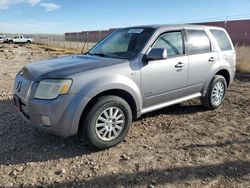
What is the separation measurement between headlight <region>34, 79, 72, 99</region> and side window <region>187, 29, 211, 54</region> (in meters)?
2.55

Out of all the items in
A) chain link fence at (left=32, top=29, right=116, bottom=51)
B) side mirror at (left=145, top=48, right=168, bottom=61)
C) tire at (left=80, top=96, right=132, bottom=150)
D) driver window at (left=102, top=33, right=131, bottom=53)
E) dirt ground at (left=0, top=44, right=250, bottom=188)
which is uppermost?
chain link fence at (left=32, top=29, right=116, bottom=51)

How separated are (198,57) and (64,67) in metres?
2.56

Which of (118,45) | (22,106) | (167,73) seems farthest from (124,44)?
(22,106)

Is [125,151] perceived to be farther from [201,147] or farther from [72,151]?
[201,147]

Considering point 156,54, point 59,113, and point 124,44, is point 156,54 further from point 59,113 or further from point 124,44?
point 59,113

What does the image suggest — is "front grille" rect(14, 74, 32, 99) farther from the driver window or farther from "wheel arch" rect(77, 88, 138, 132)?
the driver window

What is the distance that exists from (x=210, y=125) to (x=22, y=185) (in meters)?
3.29

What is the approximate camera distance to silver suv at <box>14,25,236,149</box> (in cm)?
403

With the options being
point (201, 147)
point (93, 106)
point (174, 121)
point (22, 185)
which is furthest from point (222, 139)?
point (22, 185)

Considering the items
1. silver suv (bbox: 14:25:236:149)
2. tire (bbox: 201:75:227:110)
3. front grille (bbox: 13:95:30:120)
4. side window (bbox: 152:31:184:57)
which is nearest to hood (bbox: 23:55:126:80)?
silver suv (bbox: 14:25:236:149)

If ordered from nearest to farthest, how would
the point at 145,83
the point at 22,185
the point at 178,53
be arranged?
the point at 22,185 → the point at 145,83 → the point at 178,53

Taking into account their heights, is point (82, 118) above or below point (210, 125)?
above

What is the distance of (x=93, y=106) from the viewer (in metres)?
4.18

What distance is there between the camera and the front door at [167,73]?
15.8 ft
